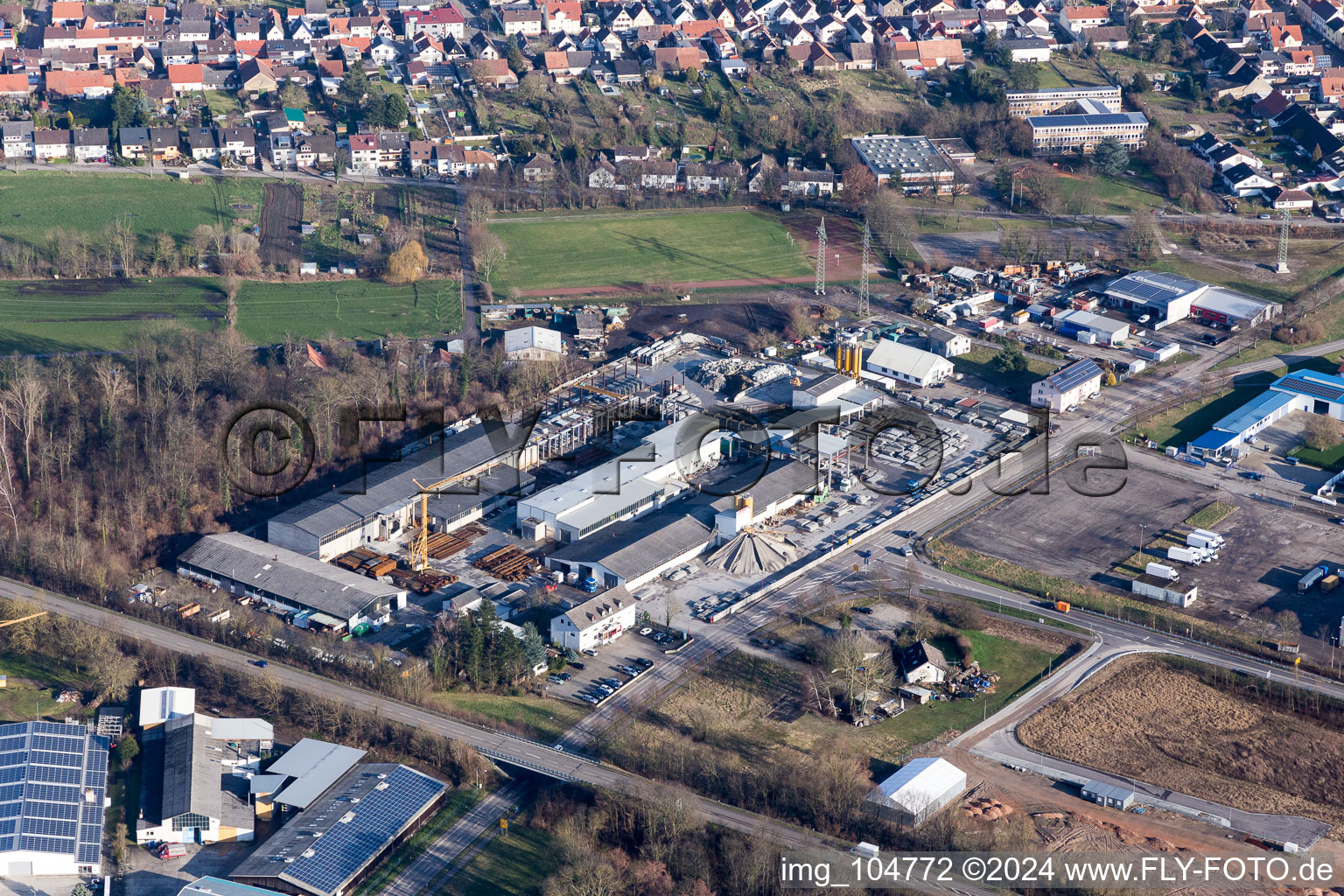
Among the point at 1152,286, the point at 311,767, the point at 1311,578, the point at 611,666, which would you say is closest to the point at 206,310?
the point at 611,666

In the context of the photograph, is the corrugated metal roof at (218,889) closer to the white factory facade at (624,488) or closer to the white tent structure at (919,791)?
the white tent structure at (919,791)

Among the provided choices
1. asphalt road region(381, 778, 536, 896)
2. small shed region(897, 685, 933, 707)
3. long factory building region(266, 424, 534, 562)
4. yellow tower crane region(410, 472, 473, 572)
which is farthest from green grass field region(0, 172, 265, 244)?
small shed region(897, 685, 933, 707)

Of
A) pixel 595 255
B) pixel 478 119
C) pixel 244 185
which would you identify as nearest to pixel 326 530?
pixel 595 255

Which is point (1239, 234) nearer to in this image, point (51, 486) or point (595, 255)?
point (595, 255)

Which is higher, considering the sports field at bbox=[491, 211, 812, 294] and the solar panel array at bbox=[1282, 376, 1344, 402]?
the sports field at bbox=[491, 211, 812, 294]

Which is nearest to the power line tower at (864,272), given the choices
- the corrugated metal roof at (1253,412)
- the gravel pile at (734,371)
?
the gravel pile at (734,371)

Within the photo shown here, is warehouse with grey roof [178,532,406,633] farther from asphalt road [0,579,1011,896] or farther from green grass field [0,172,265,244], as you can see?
green grass field [0,172,265,244]
